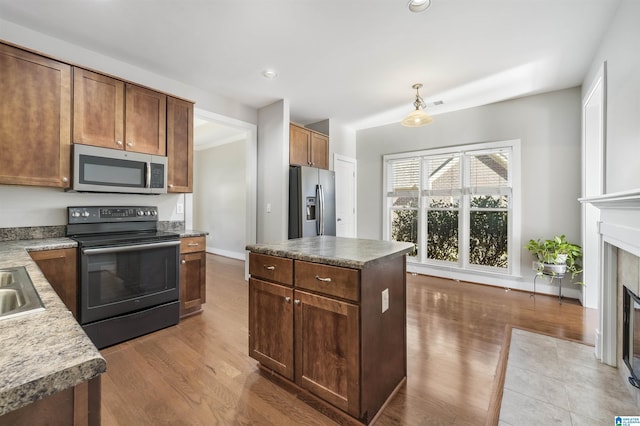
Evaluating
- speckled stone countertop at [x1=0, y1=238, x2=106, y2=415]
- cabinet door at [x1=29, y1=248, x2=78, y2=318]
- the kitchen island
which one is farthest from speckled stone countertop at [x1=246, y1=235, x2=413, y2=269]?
cabinet door at [x1=29, y1=248, x2=78, y2=318]

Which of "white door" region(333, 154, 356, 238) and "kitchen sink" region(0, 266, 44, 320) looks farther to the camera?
"white door" region(333, 154, 356, 238)

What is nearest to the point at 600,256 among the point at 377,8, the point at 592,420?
the point at 592,420

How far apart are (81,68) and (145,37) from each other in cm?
61

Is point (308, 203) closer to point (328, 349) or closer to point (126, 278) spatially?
point (126, 278)

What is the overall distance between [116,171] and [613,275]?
424cm

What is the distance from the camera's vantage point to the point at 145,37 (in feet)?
8.58

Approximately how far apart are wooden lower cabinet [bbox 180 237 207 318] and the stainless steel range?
152mm

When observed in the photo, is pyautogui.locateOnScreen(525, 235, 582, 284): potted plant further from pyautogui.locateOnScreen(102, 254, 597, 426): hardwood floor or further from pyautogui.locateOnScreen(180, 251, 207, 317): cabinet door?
pyautogui.locateOnScreen(180, 251, 207, 317): cabinet door

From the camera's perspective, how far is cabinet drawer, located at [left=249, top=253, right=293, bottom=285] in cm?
178

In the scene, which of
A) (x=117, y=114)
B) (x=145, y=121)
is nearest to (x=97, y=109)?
(x=117, y=114)

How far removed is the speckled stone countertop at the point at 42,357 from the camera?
0.51 metres

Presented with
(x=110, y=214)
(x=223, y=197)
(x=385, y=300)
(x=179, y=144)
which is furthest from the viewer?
(x=223, y=197)

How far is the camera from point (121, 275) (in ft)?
8.02

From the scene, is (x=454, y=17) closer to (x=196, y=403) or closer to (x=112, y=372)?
(x=196, y=403)
